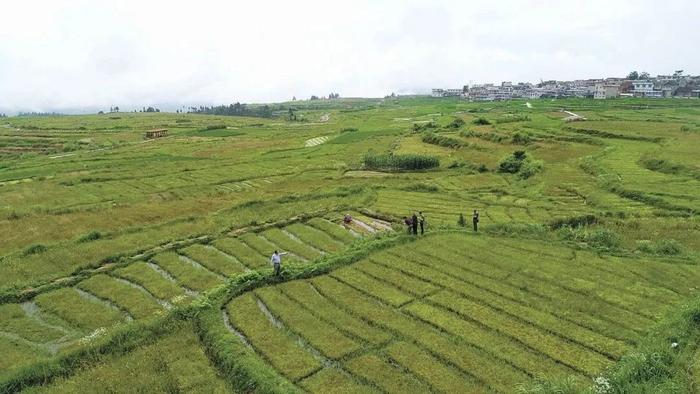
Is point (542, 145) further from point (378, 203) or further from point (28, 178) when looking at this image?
point (28, 178)

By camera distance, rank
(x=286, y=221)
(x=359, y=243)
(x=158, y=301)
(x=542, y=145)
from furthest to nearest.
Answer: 1. (x=542, y=145)
2. (x=286, y=221)
3. (x=359, y=243)
4. (x=158, y=301)

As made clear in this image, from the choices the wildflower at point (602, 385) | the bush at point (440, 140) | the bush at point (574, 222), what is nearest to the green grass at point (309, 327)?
the wildflower at point (602, 385)

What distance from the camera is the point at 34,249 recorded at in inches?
1155

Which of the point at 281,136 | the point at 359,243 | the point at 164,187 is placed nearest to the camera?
the point at 359,243

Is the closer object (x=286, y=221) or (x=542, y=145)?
(x=286, y=221)

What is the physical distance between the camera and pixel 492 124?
88.4m

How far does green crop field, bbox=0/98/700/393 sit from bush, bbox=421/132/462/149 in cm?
2267

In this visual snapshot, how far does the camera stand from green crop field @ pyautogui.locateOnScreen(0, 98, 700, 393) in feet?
55.7

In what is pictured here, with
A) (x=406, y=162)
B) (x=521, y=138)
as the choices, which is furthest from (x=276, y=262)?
(x=521, y=138)

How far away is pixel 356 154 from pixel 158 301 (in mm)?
55266

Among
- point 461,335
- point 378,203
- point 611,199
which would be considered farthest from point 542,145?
point 461,335

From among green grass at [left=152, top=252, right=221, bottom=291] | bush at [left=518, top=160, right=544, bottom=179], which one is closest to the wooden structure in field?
bush at [left=518, top=160, right=544, bottom=179]

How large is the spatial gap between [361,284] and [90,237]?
61.7 ft

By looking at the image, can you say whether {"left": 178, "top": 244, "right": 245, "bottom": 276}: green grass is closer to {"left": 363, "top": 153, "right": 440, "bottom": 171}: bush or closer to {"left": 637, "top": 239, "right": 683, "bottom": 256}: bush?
{"left": 637, "top": 239, "right": 683, "bottom": 256}: bush
